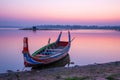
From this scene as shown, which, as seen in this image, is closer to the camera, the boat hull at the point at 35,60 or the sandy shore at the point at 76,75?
the sandy shore at the point at 76,75

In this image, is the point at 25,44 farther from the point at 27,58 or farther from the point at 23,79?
the point at 23,79

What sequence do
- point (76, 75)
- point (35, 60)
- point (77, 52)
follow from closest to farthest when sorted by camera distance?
point (76, 75)
point (35, 60)
point (77, 52)

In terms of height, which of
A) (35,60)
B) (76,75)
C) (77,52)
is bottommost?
(77,52)

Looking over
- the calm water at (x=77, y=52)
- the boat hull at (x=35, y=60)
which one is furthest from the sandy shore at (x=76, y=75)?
the calm water at (x=77, y=52)

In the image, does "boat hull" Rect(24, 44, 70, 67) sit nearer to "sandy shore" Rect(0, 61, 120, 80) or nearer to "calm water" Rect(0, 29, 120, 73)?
"sandy shore" Rect(0, 61, 120, 80)

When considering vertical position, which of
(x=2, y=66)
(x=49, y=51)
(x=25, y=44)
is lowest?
(x=2, y=66)

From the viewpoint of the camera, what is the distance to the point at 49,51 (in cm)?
2044

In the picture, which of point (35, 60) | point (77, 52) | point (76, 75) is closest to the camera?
point (76, 75)

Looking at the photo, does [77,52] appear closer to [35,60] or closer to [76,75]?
[35,60]

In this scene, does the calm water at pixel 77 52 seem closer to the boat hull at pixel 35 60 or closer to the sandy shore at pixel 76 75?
the boat hull at pixel 35 60

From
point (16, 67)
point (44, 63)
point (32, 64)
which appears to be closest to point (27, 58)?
point (32, 64)

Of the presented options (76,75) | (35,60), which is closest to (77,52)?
(35,60)

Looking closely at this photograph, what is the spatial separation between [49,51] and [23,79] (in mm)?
9641

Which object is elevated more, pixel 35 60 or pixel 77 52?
pixel 35 60
